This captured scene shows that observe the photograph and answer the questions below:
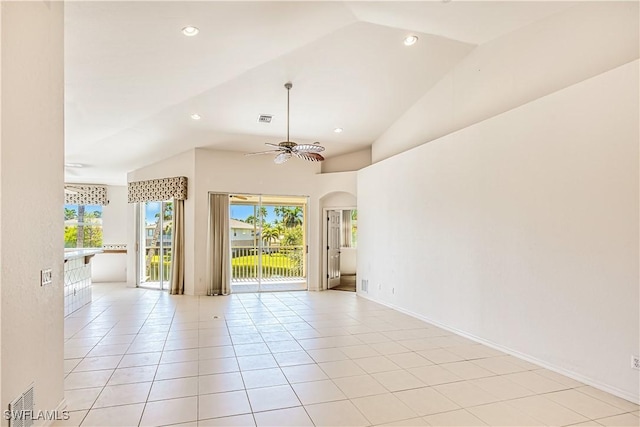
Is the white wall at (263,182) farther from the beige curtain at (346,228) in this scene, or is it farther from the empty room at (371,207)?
the beige curtain at (346,228)

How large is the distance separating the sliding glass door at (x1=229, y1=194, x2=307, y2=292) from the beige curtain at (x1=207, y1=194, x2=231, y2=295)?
0.28 metres

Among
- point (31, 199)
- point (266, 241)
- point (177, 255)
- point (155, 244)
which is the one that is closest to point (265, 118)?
point (266, 241)

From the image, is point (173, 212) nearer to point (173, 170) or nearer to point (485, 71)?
point (173, 170)

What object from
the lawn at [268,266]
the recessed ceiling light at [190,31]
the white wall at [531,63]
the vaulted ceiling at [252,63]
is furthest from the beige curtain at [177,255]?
the white wall at [531,63]

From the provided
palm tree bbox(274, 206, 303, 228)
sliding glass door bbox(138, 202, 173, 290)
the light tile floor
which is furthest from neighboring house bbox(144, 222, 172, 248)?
the light tile floor

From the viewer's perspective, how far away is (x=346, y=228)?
956 centimetres

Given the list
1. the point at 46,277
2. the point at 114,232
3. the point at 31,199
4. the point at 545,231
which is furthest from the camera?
the point at 114,232

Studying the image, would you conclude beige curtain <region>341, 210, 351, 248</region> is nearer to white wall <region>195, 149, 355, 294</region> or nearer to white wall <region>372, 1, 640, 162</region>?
white wall <region>195, 149, 355, 294</region>

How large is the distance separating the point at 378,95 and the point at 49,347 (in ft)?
17.5

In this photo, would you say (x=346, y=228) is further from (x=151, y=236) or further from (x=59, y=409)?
(x=59, y=409)

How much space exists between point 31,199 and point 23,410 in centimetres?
130

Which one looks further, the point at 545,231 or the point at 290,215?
the point at 290,215

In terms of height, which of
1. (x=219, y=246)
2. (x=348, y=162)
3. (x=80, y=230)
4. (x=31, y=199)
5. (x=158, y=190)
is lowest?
(x=219, y=246)

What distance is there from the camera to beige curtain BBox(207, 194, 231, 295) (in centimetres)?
803
